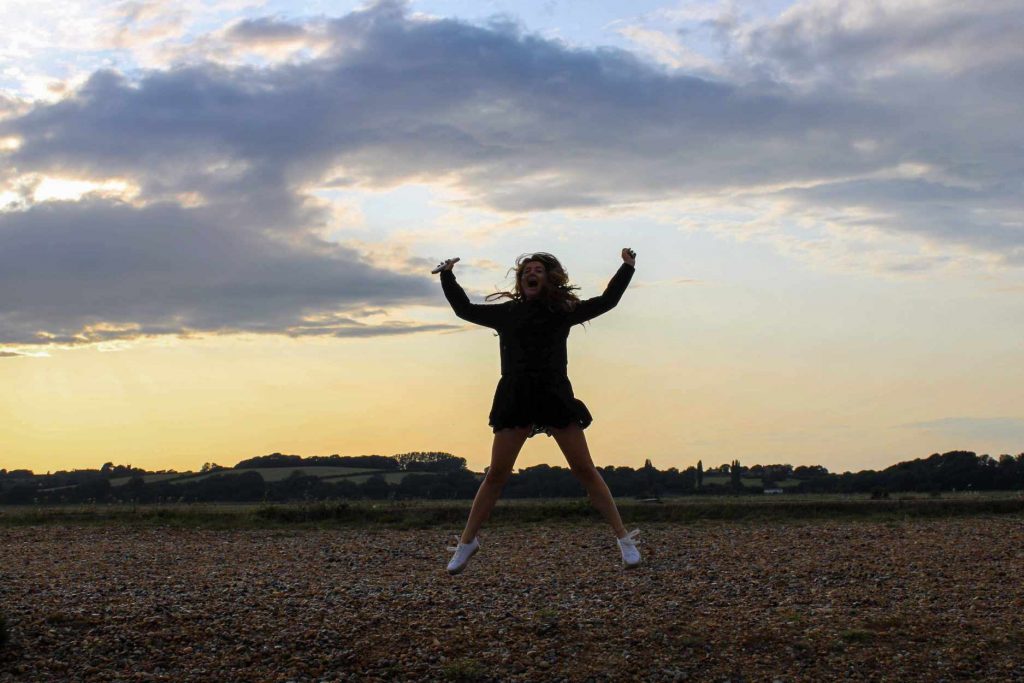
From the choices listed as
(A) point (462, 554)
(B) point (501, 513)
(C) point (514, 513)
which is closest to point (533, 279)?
(A) point (462, 554)

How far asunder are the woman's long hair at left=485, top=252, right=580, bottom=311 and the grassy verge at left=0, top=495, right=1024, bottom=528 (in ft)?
63.8

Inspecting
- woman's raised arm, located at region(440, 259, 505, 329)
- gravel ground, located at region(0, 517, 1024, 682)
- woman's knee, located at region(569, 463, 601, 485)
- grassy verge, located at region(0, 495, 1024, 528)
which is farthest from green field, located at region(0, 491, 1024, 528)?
woman's raised arm, located at region(440, 259, 505, 329)

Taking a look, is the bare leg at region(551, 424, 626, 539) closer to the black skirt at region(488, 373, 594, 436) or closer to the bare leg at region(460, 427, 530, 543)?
the black skirt at region(488, 373, 594, 436)

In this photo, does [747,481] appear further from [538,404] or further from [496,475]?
[538,404]

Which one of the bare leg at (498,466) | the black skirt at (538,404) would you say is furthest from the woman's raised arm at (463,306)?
the bare leg at (498,466)

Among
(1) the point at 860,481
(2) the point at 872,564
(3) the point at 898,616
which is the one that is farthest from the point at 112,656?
(1) the point at 860,481

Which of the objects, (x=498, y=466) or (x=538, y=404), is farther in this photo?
(x=498, y=466)

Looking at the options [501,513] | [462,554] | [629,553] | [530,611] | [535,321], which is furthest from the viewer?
[501,513]

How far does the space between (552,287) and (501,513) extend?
68.1 feet

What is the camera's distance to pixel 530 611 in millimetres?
16609

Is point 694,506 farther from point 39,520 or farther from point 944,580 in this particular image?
point 39,520

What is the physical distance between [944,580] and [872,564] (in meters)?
1.63

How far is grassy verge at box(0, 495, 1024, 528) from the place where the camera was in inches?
1157

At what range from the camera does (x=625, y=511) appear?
30.0 metres
